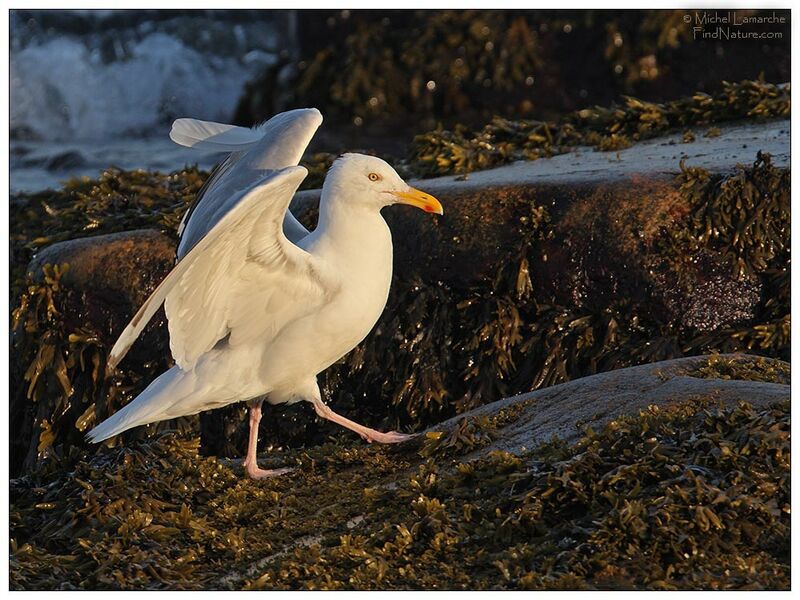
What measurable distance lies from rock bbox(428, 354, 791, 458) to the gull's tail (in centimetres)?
131

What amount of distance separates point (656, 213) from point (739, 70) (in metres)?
5.89

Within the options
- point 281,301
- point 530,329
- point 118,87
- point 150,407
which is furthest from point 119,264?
point 118,87

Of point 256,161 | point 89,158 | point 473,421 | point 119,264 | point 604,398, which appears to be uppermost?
point 256,161

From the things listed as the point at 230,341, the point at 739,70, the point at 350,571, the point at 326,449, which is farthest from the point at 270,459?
the point at 739,70

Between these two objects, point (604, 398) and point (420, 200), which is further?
point (420, 200)

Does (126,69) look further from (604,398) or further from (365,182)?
(604,398)

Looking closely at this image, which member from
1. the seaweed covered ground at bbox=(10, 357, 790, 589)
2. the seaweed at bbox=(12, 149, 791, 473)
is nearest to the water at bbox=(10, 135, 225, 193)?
the seaweed at bbox=(12, 149, 791, 473)

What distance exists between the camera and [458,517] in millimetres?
4523

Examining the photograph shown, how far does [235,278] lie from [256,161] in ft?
2.30

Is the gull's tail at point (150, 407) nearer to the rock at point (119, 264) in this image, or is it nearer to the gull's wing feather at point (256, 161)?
the gull's wing feather at point (256, 161)

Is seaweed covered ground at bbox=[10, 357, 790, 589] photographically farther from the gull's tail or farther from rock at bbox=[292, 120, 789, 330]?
rock at bbox=[292, 120, 789, 330]

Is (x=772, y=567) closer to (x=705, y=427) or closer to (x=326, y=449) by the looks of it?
(x=705, y=427)

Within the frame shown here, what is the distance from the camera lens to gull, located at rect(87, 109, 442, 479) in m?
5.24

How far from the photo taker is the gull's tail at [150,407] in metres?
5.43
